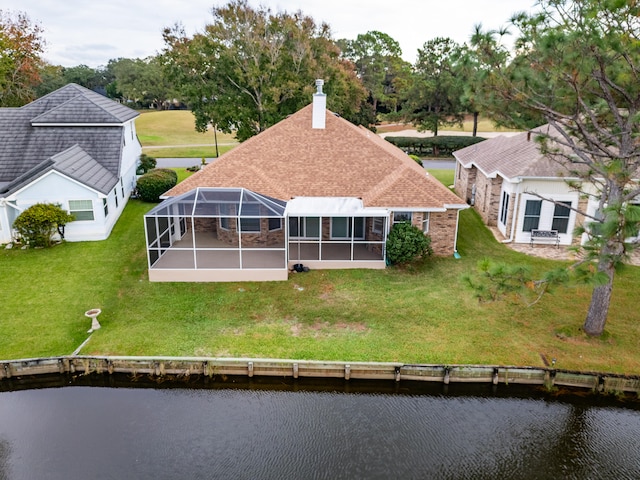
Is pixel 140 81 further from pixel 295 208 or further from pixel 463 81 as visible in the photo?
pixel 463 81

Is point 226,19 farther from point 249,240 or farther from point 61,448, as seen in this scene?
point 61,448

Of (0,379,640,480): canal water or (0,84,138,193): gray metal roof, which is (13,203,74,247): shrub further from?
(0,379,640,480): canal water

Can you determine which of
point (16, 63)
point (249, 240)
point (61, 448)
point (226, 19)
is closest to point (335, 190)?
point (249, 240)

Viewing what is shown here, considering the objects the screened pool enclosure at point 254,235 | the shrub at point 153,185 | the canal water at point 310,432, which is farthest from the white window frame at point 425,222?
the shrub at point 153,185

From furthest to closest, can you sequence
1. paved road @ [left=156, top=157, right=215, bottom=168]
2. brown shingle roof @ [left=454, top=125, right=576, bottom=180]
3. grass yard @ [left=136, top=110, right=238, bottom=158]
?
grass yard @ [left=136, top=110, right=238, bottom=158] < paved road @ [left=156, top=157, right=215, bottom=168] < brown shingle roof @ [left=454, top=125, right=576, bottom=180]

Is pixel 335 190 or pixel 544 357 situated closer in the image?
pixel 544 357

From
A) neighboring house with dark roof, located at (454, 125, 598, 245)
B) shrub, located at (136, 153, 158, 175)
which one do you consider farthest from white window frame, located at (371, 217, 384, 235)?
shrub, located at (136, 153, 158, 175)

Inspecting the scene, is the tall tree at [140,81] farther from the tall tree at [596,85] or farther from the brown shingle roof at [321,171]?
the tall tree at [596,85]
